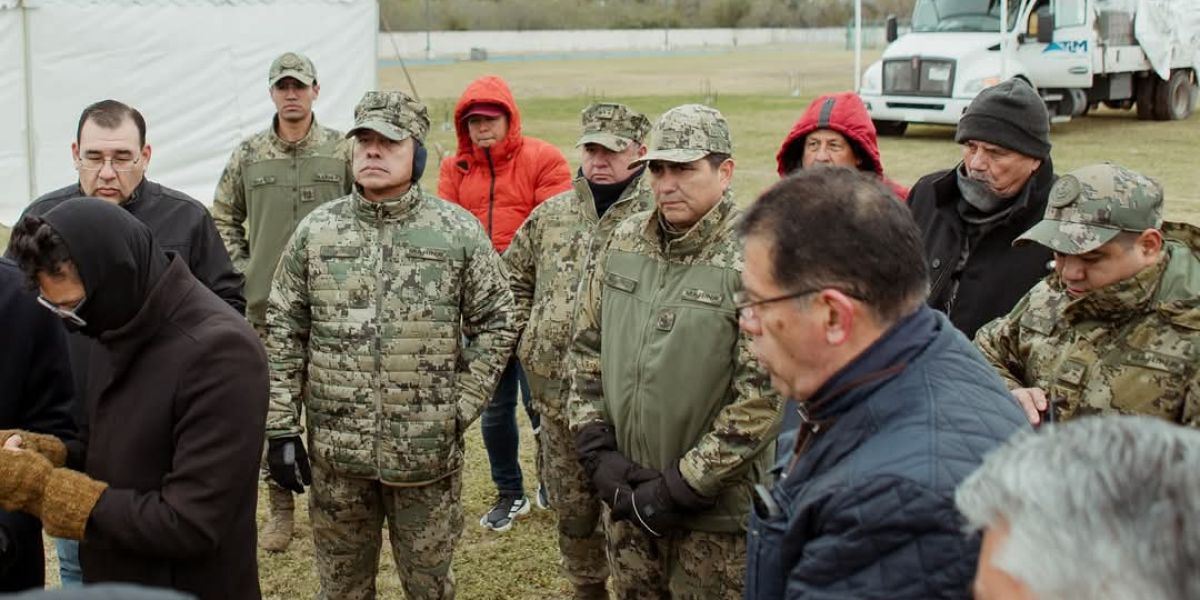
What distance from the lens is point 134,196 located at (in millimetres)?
4281

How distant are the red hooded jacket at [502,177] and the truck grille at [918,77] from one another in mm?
13356

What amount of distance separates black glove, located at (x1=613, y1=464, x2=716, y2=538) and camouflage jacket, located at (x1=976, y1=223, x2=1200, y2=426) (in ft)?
3.30


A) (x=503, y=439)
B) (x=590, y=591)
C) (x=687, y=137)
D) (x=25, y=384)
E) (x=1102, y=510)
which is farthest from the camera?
(x=503, y=439)

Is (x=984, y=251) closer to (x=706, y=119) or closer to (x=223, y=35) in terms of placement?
(x=706, y=119)

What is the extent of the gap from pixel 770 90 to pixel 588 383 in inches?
1090

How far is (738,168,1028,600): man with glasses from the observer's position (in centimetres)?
169

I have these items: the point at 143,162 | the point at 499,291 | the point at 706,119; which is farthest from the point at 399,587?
the point at 706,119

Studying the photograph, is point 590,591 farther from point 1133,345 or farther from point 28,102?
point 28,102

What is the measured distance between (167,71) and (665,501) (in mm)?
10201

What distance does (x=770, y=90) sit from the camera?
1192 inches

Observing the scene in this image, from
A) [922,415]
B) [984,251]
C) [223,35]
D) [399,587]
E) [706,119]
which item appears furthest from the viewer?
[223,35]

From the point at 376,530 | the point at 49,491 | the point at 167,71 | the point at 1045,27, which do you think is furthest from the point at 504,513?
the point at 1045,27

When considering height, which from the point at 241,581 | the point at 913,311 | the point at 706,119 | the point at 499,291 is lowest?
the point at 241,581

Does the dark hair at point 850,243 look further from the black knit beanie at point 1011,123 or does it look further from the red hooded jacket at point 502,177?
the red hooded jacket at point 502,177
